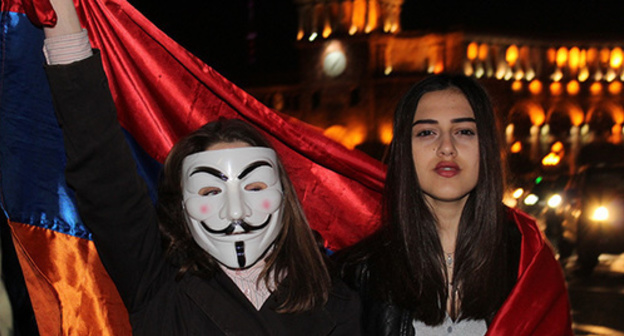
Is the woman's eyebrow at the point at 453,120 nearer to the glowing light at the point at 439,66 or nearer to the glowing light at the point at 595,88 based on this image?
the glowing light at the point at 439,66

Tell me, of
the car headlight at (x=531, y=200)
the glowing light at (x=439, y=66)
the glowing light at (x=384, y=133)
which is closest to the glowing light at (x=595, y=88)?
the glowing light at (x=439, y=66)

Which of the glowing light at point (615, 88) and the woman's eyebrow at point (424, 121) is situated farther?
the glowing light at point (615, 88)

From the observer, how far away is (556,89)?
2569 inches

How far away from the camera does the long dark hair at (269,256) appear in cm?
294

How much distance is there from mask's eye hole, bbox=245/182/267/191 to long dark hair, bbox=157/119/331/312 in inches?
5.3

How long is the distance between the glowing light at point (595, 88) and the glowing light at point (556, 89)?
3279 mm

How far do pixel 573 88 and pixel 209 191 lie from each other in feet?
223

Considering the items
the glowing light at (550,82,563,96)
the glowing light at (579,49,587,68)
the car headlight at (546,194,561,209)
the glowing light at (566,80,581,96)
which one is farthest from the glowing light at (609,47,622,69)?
the car headlight at (546,194,561,209)

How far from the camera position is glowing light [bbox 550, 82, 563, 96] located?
65000 millimetres

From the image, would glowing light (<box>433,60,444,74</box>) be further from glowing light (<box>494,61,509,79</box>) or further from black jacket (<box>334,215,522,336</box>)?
black jacket (<box>334,215,522,336</box>)

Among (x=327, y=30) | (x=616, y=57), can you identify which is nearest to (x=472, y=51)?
(x=327, y=30)

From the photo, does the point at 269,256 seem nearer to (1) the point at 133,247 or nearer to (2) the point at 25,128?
(1) the point at 133,247

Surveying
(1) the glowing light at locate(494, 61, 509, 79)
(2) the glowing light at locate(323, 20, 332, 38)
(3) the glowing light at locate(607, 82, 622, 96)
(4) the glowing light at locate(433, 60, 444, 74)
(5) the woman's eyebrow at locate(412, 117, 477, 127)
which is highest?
(2) the glowing light at locate(323, 20, 332, 38)

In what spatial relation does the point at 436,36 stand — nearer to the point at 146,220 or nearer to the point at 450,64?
the point at 450,64
